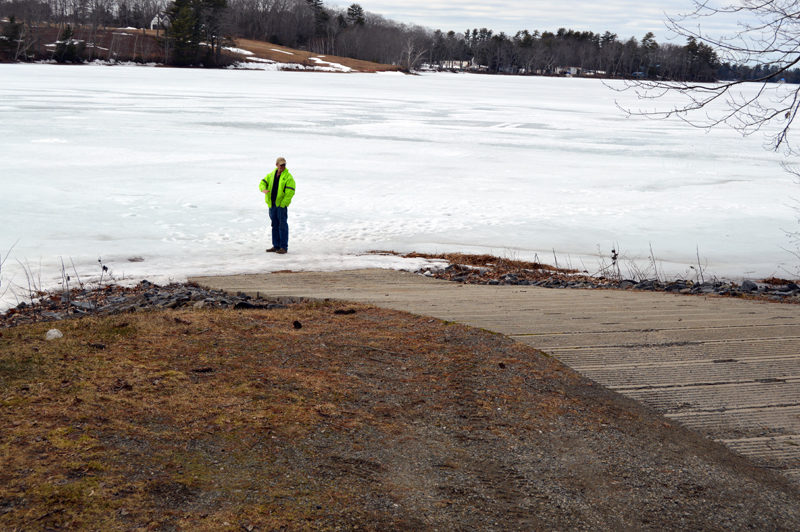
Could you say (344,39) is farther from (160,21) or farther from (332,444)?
(332,444)

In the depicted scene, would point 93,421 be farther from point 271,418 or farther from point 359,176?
point 359,176

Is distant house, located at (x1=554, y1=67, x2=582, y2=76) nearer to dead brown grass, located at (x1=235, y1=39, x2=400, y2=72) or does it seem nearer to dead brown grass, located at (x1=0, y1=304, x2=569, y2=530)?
dead brown grass, located at (x1=235, y1=39, x2=400, y2=72)

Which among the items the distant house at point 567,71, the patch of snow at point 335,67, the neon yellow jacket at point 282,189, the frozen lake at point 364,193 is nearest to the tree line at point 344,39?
the distant house at point 567,71

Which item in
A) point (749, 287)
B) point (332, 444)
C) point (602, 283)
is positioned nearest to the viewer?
point (332, 444)

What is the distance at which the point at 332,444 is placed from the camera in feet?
13.4

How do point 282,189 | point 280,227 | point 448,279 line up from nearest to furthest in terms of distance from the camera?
point 448,279
point 280,227
point 282,189

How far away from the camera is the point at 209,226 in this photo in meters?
14.8

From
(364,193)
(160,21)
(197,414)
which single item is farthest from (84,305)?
(160,21)

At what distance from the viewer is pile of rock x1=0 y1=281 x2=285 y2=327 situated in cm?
764

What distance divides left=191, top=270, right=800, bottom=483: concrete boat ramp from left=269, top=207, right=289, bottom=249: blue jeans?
106 inches

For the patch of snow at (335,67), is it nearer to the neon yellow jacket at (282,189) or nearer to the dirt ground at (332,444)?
the neon yellow jacket at (282,189)

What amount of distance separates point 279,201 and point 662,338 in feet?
26.5

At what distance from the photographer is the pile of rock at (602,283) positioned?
35.9 ft

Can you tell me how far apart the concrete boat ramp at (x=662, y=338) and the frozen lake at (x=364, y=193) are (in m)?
2.89
